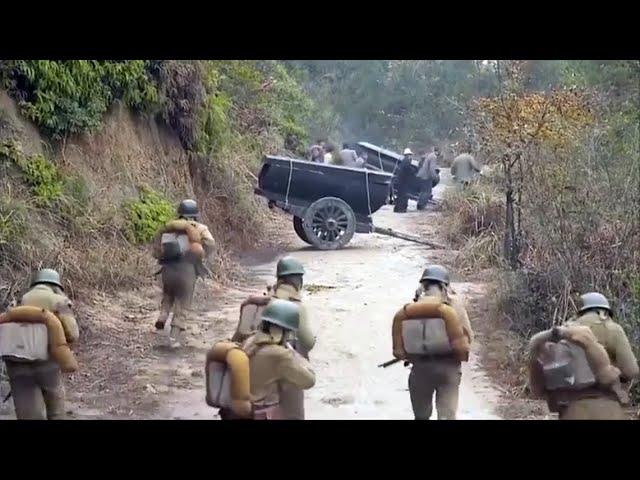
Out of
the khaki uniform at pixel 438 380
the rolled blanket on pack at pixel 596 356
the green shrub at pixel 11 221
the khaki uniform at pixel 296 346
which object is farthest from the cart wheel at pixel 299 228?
the rolled blanket on pack at pixel 596 356

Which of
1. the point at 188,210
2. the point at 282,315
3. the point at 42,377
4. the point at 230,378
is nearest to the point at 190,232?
the point at 188,210

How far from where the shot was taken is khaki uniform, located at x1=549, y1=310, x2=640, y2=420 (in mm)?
5484

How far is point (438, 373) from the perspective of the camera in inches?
234

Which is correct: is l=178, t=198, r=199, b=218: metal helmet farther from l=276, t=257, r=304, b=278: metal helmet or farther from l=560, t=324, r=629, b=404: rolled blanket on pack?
l=560, t=324, r=629, b=404: rolled blanket on pack

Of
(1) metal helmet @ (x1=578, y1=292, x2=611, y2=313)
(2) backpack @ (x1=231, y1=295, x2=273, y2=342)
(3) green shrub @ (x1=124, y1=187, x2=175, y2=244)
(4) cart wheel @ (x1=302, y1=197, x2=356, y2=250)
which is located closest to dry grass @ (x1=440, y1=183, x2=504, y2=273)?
(4) cart wheel @ (x1=302, y1=197, x2=356, y2=250)

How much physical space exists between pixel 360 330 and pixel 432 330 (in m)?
2.86

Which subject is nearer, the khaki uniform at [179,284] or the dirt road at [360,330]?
the dirt road at [360,330]

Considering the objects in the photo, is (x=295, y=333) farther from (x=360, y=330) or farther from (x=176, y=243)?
(x=360, y=330)

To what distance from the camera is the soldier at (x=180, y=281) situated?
8.09 metres

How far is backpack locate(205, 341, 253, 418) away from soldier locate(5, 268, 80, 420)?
45.4 inches

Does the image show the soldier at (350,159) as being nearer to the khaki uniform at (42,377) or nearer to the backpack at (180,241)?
the backpack at (180,241)

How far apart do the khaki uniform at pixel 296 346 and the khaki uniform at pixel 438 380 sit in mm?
570
